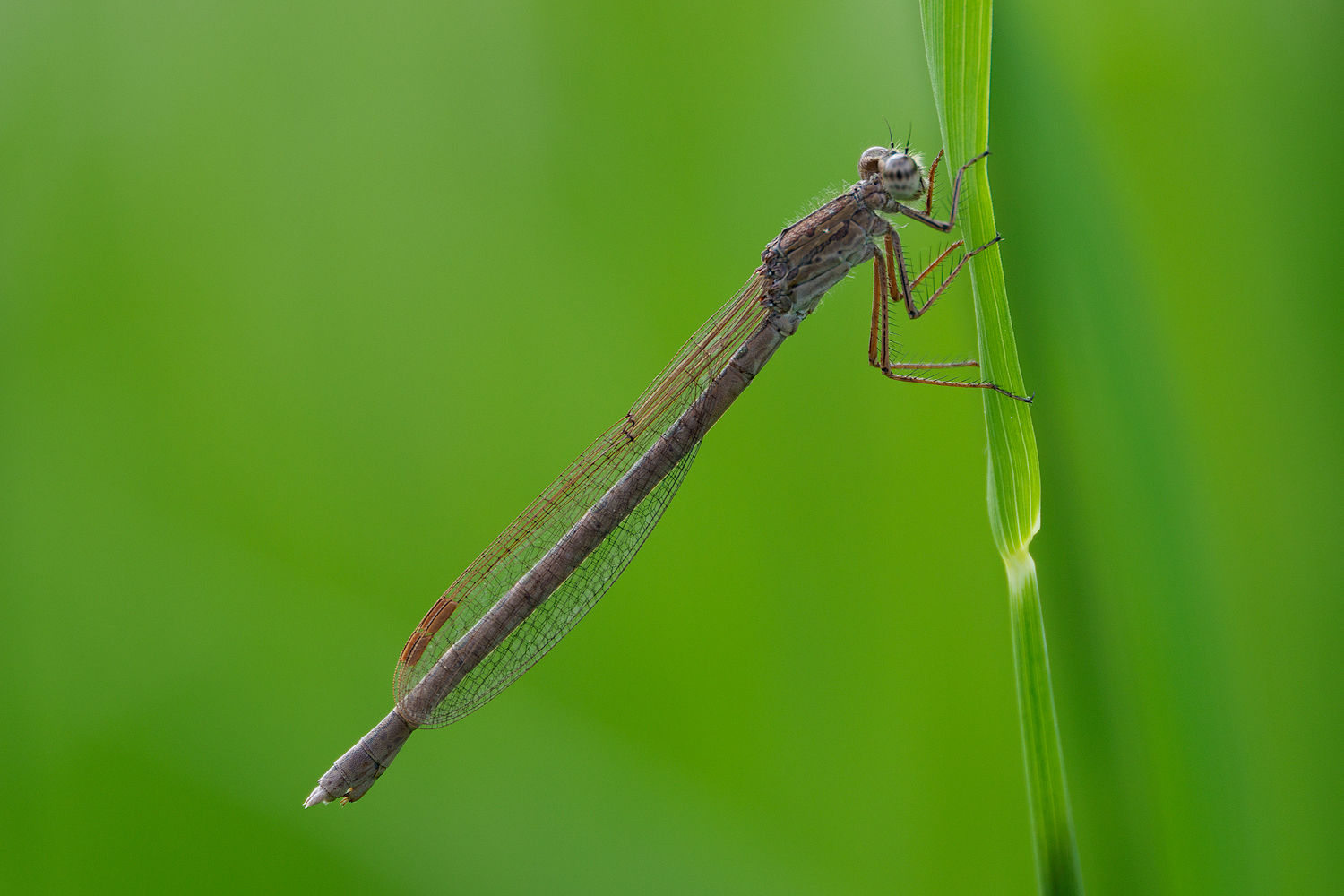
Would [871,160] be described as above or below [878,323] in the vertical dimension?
above

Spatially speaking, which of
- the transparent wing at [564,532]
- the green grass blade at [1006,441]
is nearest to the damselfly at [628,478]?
the transparent wing at [564,532]

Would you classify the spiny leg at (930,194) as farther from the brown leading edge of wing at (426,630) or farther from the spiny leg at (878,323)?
the brown leading edge of wing at (426,630)

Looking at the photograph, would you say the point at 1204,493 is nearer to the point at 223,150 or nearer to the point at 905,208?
the point at 905,208

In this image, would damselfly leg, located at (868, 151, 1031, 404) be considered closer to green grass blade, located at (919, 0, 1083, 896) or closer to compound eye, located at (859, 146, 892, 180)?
compound eye, located at (859, 146, 892, 180)

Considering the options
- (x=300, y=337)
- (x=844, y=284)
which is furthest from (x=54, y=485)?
(x=844, y=284)

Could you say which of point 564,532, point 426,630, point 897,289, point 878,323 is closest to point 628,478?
point 564,532

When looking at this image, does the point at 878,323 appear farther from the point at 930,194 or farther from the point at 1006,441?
the point at 1006,441
